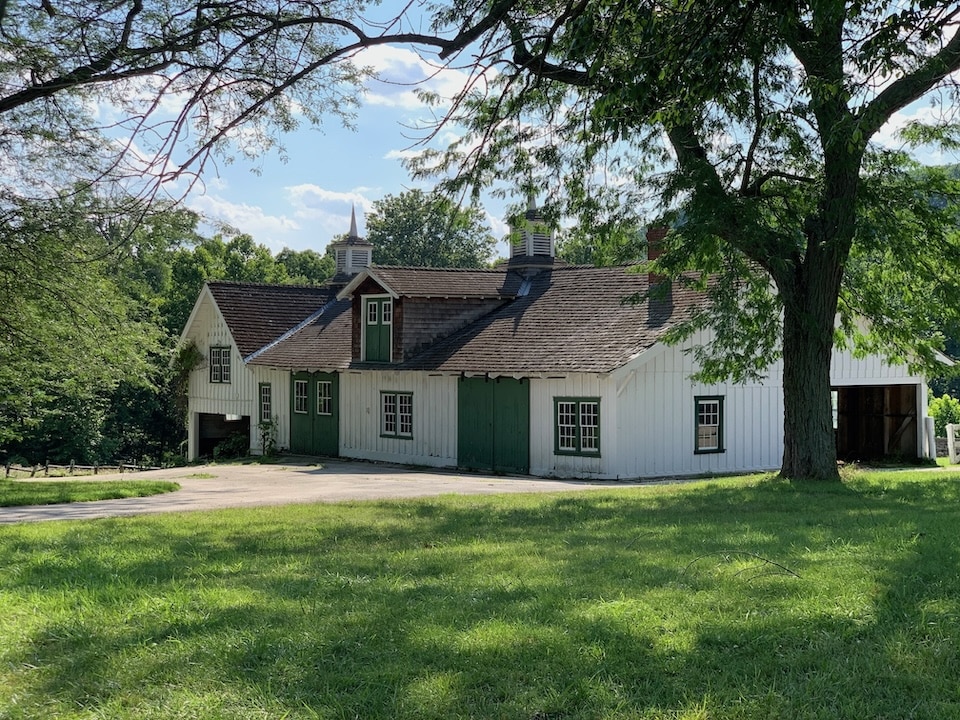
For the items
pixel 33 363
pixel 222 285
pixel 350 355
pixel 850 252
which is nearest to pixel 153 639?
pixel 850 252

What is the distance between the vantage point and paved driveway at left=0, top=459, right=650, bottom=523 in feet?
50.4

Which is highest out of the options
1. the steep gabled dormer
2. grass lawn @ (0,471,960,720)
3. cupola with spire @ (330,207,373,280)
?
cupola with spire @ (330,207,373,280)

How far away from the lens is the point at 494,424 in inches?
1041

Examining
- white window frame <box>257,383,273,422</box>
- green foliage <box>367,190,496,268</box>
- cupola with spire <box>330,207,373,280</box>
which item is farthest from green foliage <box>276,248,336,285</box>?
white window frame <box>257,383,273,422</box>

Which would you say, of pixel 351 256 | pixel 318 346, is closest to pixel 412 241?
pixel 351 256

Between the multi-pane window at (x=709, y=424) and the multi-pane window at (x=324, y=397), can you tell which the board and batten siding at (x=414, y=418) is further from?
the multi-pane window at (x=709, y=424)

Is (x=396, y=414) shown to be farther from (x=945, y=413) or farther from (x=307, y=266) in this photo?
(x=307, y=266)

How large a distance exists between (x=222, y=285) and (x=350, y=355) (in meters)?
8.85

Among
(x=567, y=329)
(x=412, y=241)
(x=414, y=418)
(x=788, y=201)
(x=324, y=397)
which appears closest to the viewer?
(x=788, y=201)

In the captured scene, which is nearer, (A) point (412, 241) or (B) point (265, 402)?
(B) point (265, 402)

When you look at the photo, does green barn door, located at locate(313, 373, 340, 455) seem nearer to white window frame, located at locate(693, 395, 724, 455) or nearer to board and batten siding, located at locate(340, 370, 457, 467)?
board and batten siding, located at locate(340, 370, 457, 467)

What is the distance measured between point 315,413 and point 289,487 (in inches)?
508

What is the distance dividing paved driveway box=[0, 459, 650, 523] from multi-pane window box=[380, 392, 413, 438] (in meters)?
1.21

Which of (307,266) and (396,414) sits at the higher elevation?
(307,266)
